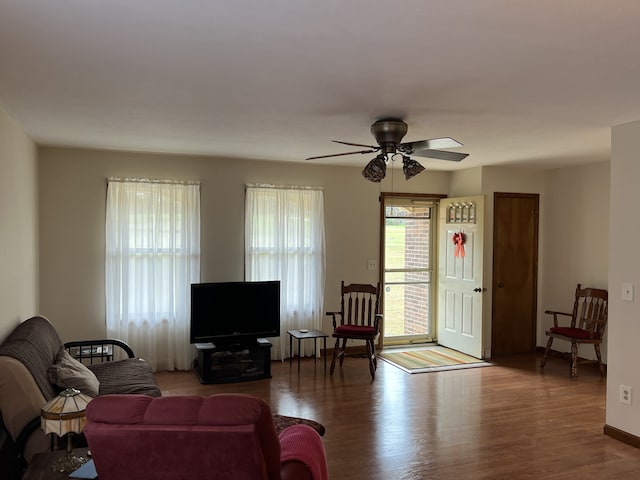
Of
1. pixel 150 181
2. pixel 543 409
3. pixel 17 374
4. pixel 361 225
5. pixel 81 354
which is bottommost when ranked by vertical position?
pixel 543 409

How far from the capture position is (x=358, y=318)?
6.54 metres

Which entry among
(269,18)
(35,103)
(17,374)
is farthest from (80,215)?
(269,18)

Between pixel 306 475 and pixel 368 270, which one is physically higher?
pixel 368 270

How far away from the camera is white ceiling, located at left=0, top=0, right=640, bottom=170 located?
6.54 feet

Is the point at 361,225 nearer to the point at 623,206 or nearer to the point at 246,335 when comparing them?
the point at 246,335

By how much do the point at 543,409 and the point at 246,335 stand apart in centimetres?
315

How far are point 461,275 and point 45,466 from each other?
5.43 meters

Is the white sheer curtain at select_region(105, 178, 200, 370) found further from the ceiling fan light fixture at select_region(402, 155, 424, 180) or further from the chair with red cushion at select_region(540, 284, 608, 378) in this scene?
the chair with red cushion at select_region(540, 284, 608, 378)

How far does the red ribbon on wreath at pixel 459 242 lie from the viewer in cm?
667

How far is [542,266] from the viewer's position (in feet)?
22.7

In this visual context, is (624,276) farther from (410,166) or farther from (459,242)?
(459,242)

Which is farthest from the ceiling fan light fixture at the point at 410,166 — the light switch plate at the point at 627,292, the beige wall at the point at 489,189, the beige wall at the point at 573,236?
the beige wall at the point at 573,236

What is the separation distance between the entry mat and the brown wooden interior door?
53cm

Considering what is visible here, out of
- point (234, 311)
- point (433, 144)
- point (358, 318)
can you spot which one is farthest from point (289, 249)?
point (433, 144)
